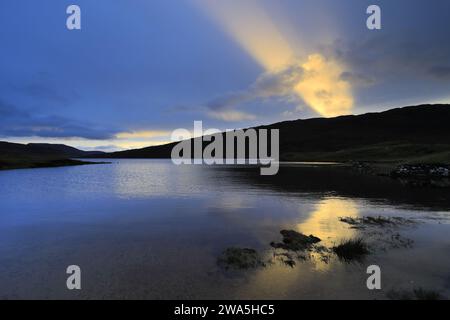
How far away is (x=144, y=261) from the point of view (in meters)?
13.4

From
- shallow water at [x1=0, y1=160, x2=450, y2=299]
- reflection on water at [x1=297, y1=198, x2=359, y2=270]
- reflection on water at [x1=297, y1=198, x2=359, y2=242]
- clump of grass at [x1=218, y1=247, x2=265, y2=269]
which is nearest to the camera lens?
shallow water at [x1=0, y1=160, x2=450, y2=299]

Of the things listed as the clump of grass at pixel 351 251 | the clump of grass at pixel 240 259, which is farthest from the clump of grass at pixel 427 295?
the clump of grass at pixel 240 259

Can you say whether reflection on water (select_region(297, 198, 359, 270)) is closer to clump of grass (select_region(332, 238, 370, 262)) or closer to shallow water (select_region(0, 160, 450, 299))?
shallow water (select_region(0, 160, 450, 299))

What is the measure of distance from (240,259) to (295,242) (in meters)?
3.80

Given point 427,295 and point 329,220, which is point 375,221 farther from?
point 427,295

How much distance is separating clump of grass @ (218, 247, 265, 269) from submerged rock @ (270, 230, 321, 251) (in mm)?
1806

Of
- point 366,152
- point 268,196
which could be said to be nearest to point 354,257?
point 268,196

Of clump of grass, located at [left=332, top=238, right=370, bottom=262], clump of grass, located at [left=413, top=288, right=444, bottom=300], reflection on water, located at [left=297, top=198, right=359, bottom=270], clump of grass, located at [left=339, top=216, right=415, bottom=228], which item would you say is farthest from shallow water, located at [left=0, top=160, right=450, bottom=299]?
clump of grass, located at [left=339, top=216, right=415, bottom=228]

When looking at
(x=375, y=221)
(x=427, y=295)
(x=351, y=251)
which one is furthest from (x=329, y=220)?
(x=427, y=295)

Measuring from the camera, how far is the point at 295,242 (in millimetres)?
15680

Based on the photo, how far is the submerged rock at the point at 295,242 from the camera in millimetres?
15117

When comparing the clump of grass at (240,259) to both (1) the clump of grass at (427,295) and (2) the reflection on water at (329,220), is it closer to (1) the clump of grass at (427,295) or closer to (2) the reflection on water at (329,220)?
(2) the reflection on water at (329,220)

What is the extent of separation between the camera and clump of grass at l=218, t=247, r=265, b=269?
1277 centimetres
